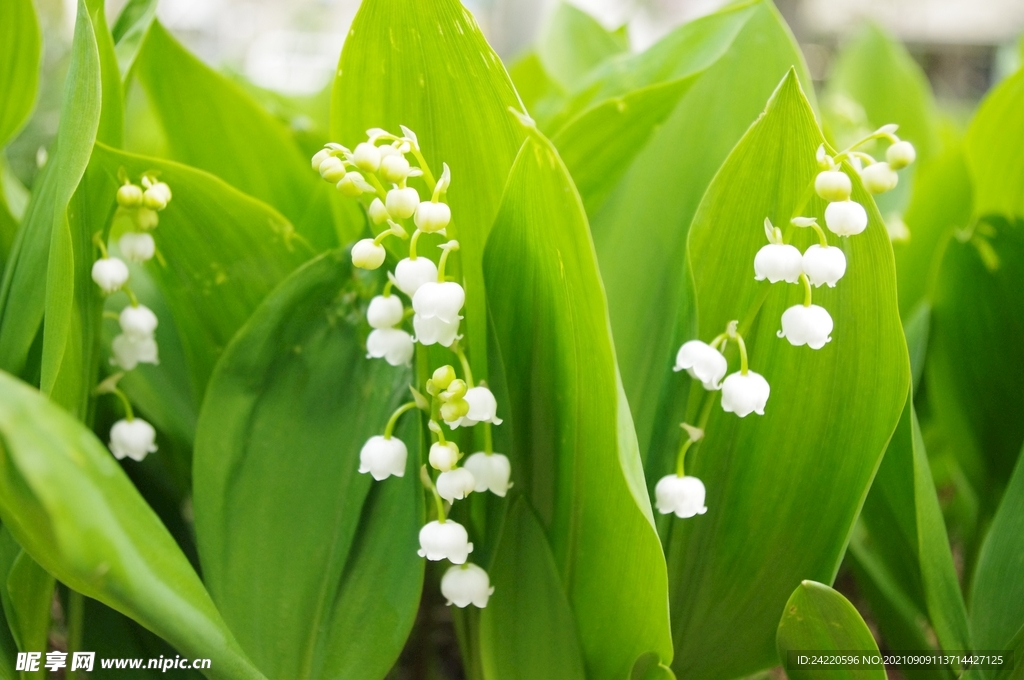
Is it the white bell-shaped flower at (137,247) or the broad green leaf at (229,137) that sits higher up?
the broad green leaf at (229,137)

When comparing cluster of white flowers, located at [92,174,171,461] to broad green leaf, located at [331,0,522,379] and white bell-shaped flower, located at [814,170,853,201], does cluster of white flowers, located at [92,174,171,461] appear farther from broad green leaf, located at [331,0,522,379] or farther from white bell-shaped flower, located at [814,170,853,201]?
white bell-shaped flower, located at [814,170,853,201]

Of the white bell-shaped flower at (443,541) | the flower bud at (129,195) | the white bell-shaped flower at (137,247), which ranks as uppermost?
the flower bud at (129,195)

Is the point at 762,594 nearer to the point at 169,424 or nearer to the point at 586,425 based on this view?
the point at 586,425

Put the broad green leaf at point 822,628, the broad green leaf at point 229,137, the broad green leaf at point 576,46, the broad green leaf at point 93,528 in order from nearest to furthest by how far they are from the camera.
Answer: the broad green leaf at point 93,528, the broad green leaf at point 822,628, the broad green leaf at point 229,137, the broad green leaf at point 576,46

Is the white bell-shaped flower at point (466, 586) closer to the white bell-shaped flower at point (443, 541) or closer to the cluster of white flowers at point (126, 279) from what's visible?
the white bell-shaped flower at point (443, 541)

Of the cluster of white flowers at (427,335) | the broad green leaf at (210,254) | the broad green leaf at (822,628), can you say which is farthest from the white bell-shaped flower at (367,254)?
the broad green leaf at (822,628)

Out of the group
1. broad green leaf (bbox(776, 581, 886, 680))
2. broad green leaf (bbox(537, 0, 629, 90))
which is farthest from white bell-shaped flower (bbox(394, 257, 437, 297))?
broad green leaf (bbox(537, 0, 629, 90))

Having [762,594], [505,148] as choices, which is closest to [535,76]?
[505,148]

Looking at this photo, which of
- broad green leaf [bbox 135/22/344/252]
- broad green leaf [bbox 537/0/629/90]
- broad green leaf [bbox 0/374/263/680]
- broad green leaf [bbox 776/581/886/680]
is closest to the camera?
broad green leaf [bbox 0/374/263/680]
